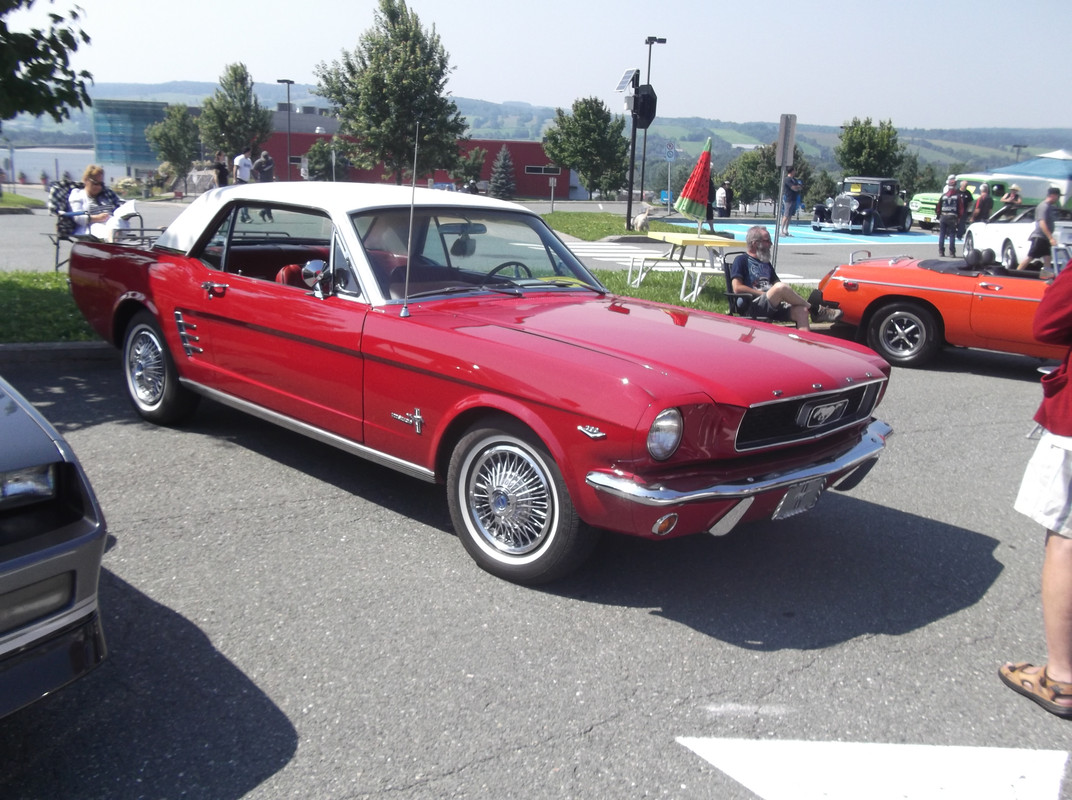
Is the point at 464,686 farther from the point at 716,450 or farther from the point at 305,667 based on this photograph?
the point at 716,450

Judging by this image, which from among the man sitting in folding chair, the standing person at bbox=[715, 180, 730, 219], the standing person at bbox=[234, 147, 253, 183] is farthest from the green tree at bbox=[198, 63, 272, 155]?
the man sitting in folding chair

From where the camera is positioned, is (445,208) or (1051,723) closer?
(1051,723)

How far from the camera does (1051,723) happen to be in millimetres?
3137

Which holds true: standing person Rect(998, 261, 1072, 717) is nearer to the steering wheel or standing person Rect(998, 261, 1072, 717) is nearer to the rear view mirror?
the steering wheel

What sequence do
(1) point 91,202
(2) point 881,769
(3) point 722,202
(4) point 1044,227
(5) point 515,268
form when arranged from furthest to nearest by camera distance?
(3) point 722,202 → (4) point 1044,227 → (1) point 91,202 → (5) point 515,268 → (2) point 881,769

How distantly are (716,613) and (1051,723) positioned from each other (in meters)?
1.21

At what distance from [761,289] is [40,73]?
21.5ft

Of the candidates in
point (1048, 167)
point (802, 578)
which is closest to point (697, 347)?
point (802, 578)

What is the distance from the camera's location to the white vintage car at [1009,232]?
14.8 meters

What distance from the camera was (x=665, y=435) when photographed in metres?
3.44

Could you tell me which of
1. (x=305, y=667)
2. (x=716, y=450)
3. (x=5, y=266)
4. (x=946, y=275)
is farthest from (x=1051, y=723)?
(x=5, y=266)

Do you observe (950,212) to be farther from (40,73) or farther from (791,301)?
(40,73)

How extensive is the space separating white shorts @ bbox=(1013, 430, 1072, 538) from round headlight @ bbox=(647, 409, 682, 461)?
1.21m

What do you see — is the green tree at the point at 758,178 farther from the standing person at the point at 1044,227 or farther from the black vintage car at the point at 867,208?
the standing person at the point at 1044,227
